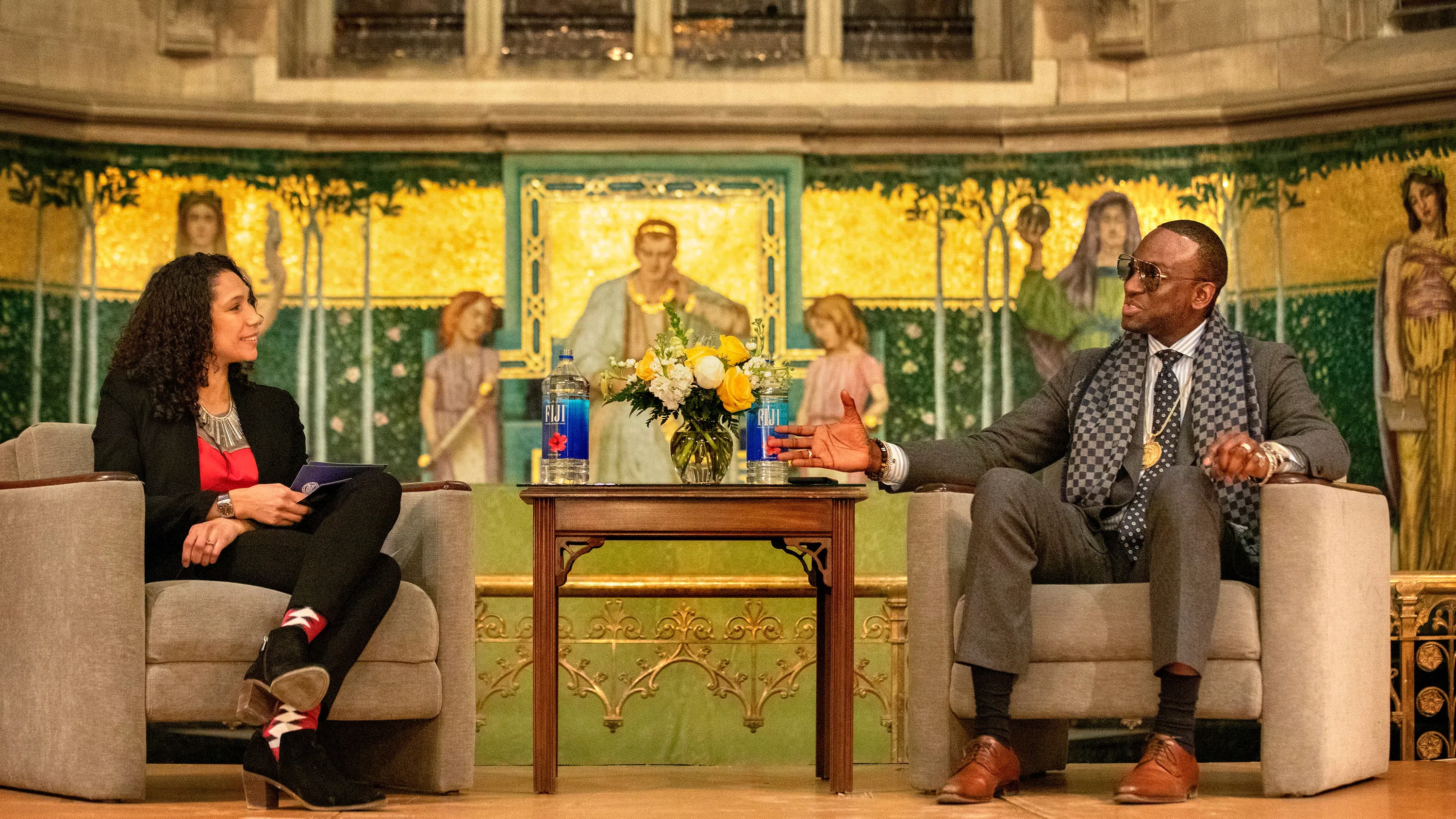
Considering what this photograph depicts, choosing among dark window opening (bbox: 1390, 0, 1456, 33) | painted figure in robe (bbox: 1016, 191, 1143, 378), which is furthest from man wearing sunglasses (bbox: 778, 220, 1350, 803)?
dark window opening (bbox: 1390, 0, 1456, 33)

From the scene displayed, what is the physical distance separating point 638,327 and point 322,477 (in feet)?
10.5

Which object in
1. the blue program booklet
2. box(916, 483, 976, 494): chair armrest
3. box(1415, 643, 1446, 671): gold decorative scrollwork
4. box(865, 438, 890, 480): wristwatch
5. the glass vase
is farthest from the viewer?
box(1415, 643, 1446, 671): gold decorative scrollwork

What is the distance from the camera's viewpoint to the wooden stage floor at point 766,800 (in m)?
3.31

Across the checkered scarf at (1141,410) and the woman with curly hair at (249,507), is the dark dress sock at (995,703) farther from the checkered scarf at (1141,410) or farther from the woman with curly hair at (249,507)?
the woman with curly hair at (249,507)

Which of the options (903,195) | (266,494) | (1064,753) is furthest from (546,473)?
(903,195)

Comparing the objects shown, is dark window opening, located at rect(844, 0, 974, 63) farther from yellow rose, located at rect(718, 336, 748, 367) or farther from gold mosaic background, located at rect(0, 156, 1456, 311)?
yellow rose, located at rect(718, 336, 748, 367)

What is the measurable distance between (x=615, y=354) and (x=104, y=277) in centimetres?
199

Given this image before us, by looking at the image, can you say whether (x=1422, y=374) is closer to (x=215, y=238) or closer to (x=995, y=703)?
(x=995, y=703)

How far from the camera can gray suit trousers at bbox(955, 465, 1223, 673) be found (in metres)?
3.46

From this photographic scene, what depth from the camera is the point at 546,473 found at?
3.98m

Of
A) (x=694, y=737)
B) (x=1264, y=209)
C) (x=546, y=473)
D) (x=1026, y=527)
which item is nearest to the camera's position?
(x=1026, y=527)

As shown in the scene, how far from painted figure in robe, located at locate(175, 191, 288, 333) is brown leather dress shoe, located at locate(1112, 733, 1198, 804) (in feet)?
14.3

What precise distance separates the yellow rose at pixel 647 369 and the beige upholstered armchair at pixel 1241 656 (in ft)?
2.52

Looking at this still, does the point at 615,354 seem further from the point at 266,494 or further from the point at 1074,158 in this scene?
the point at 266,494
